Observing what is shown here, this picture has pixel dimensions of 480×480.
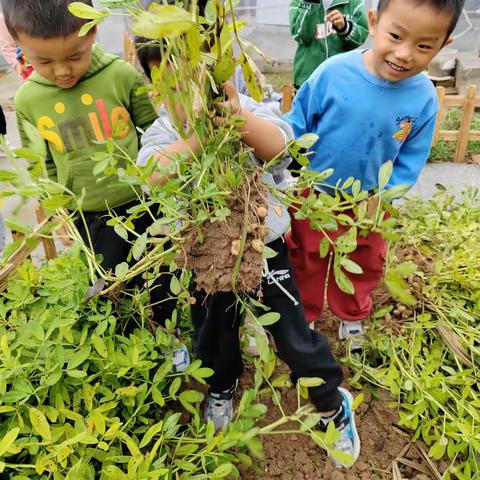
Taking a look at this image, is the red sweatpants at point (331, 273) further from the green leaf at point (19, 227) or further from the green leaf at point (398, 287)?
the green leaf at point (19, 227)

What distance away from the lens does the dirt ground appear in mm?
1320

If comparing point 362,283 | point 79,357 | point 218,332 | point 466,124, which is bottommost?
point 466,124

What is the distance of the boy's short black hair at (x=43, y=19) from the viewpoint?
117cm

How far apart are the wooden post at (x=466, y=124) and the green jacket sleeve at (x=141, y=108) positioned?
8.11 feet

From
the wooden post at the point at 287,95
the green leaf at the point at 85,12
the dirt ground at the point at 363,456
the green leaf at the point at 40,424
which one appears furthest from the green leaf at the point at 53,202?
the wooden post at the point at 287,95

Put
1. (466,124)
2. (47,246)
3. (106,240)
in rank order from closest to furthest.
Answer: (106,240)
(47,246)
(466,124)

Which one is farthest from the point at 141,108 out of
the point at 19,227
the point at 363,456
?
the point at 363,456

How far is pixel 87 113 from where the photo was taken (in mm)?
1416

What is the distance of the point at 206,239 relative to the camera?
876mm

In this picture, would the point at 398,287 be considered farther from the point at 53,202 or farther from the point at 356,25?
the point at 356,25

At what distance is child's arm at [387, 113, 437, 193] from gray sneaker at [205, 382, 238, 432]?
804mm

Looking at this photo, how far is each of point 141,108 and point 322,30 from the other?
1620 millimetres

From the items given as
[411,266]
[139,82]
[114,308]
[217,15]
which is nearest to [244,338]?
[114,308]

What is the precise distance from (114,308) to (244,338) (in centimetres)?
39
